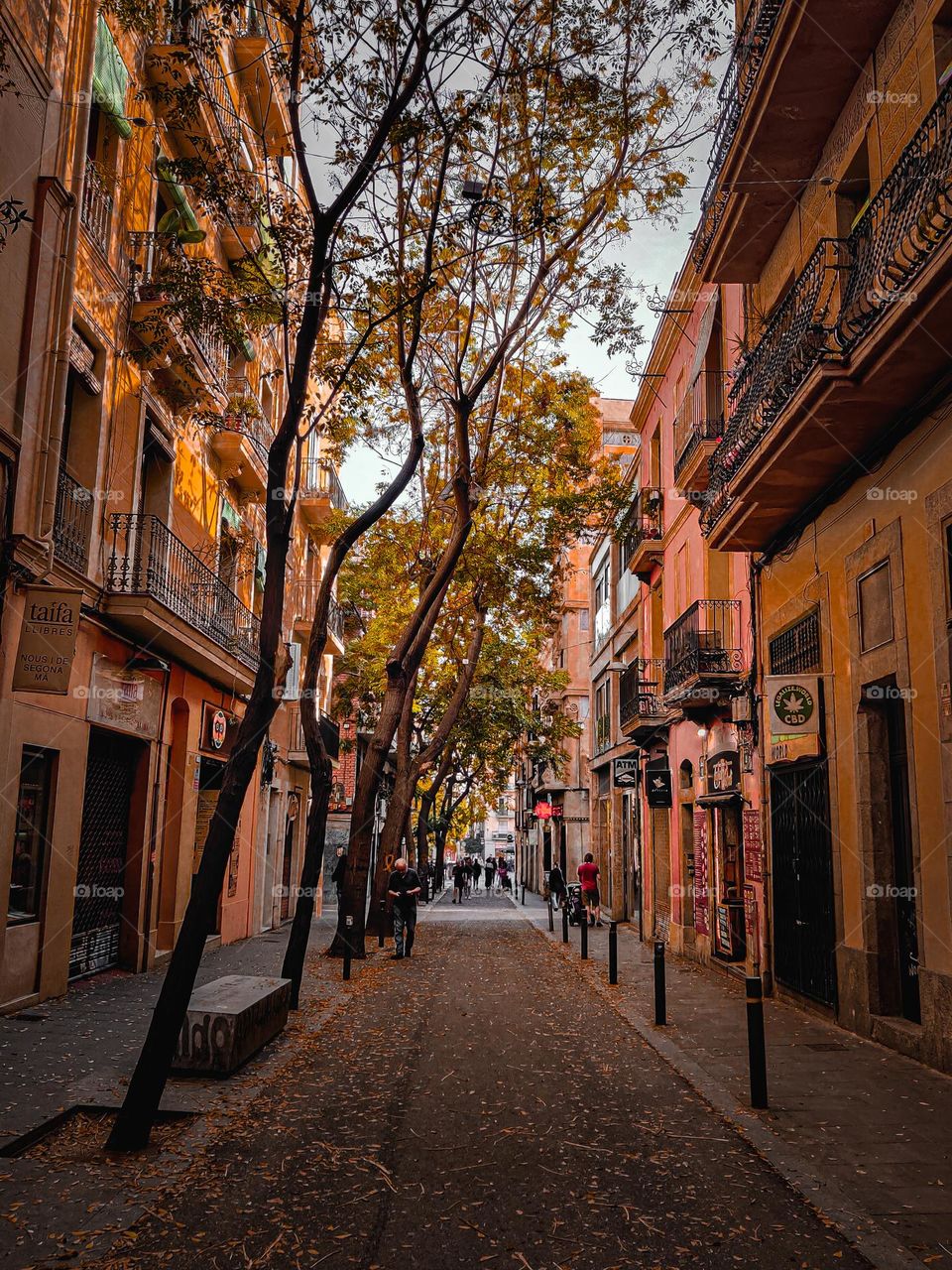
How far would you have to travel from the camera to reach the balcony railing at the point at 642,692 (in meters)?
21.5

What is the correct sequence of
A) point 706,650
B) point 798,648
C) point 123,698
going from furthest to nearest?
point 706,650 → point 123,698 → point 798,648

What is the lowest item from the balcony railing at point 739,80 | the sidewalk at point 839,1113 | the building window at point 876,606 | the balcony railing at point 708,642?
the sidewalk at point 839,1113

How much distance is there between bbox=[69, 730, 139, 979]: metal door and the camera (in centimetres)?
1312

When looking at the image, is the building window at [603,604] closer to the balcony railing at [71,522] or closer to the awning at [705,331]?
the awning at [705,331]

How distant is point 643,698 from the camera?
2164cm

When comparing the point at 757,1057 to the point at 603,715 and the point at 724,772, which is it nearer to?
the point at 724,772

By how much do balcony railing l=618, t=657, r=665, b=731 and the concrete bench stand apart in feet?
44.0

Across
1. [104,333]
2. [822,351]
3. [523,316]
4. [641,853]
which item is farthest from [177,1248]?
[641,853]

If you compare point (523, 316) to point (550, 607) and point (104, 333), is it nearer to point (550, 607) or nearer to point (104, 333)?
point (104, 333)

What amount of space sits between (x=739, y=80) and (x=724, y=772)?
32.5 ft

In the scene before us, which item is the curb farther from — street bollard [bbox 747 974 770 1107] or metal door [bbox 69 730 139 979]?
metal door [bbox 69 730 139 979]

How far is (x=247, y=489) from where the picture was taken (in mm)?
20766

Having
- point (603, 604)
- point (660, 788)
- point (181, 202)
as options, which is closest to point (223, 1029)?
point (181, 202)

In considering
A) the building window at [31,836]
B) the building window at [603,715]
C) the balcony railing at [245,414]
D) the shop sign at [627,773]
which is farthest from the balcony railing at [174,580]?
the building window at [603,715]
